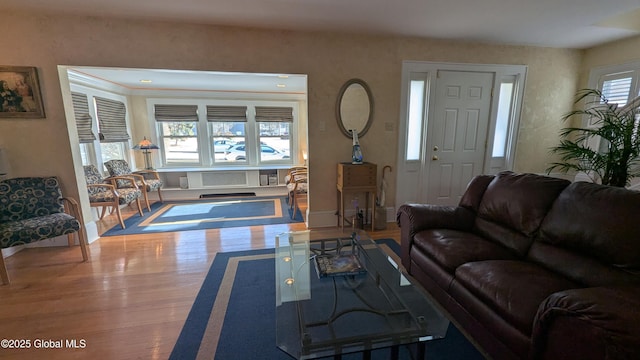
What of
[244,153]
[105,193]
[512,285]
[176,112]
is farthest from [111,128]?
[512,285]

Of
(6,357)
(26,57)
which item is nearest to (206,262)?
(6,357)

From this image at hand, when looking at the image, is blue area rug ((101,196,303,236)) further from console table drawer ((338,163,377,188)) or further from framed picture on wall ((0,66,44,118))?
framed picture on wall ((0,66,44,118))

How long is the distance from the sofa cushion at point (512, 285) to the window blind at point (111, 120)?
5.32 metres

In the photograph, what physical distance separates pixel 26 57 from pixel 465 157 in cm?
526

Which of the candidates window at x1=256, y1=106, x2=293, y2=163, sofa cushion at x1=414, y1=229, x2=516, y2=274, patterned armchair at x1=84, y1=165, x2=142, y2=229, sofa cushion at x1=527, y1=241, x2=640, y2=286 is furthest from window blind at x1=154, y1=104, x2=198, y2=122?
sofa cushion at x1=527, y1=241, x2=640, y2=286

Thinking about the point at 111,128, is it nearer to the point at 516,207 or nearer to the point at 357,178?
the point at 357,178

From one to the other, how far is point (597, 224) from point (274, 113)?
5.20m

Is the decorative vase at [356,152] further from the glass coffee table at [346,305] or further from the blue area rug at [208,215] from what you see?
the glass coffee table at [346,305]

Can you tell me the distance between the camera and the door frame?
3.39 meters

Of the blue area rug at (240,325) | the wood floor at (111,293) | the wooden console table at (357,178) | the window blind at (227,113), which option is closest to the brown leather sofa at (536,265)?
the blue area rug at (240,325)

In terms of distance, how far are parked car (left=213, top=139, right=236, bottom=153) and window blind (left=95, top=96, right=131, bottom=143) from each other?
1.56 metres

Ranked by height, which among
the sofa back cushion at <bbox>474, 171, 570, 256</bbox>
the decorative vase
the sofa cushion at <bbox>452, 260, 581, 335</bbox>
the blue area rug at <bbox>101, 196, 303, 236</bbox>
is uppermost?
the decorative vase

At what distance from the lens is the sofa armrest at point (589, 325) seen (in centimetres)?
85

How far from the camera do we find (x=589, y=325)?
93 cm
